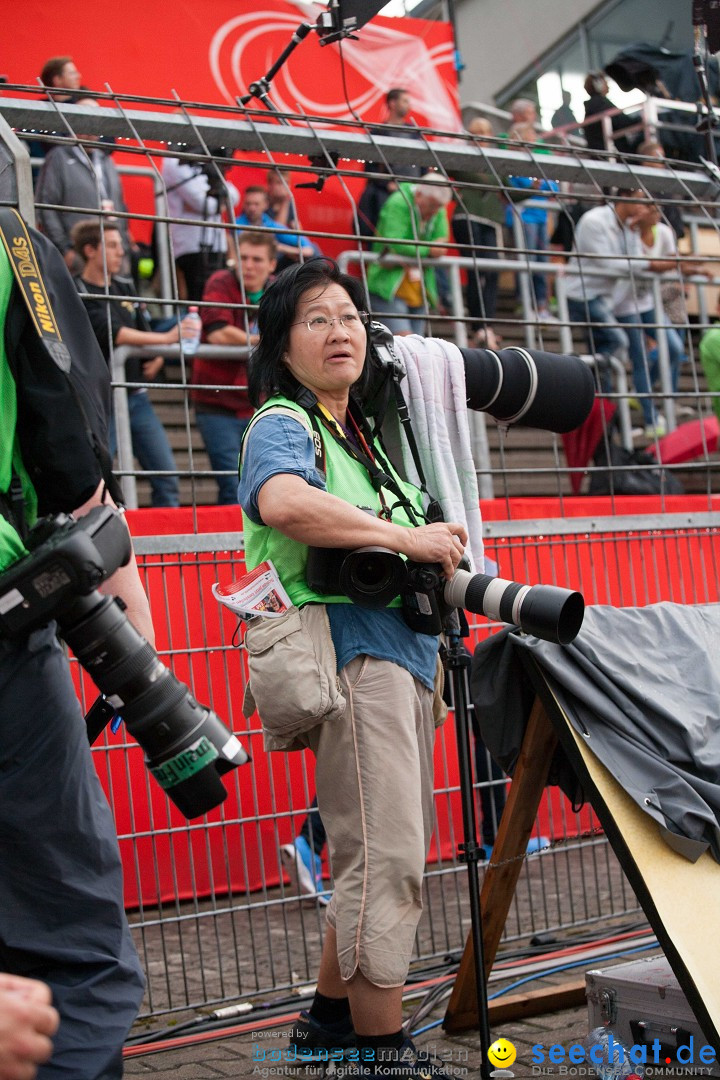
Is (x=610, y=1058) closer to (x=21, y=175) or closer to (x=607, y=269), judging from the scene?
(x=21, y=175)

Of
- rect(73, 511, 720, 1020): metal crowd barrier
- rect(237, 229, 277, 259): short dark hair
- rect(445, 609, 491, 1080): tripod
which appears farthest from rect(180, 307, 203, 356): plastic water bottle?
rect(445, 609, 491, 1080): tripod

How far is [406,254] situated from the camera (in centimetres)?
657

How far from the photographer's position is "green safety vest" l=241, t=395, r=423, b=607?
3059 mm

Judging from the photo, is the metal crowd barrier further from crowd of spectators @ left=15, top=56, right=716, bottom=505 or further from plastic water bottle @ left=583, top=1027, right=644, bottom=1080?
plastic water bottle @ left=583, top=1027, right=644, bottom=1080

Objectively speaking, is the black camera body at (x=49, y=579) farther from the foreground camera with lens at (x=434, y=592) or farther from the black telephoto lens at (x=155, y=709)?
the foreground camera with lens at (x=434, y=592)

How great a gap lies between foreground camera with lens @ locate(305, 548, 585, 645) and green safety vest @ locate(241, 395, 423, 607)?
66mm

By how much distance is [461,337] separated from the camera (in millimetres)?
6473

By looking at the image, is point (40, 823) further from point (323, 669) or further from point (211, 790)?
point (323, 669)

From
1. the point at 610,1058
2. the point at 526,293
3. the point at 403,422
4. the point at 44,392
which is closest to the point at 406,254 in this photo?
the point at 526,293

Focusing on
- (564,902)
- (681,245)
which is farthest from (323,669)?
(681,245)

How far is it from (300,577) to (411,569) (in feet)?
0.93

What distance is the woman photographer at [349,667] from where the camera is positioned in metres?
2.89

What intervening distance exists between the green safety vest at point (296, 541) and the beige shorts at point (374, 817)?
23 cm

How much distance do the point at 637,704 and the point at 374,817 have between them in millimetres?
792
